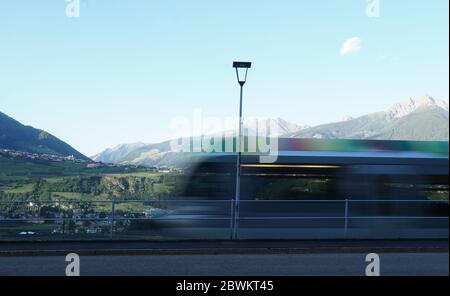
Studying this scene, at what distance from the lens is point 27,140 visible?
75188 millimetres

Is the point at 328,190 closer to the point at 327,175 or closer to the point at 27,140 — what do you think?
Result: the point at 327,175

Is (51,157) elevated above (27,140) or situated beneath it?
situated beneath

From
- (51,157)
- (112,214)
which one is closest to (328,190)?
(112,214)

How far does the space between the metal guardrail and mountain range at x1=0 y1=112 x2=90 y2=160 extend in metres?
54.5

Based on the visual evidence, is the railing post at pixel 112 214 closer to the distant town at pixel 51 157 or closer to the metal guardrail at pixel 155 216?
the metal guardrail at pixel 155 216

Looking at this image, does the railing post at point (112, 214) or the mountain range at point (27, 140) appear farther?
the mountain range at point (27, 140)

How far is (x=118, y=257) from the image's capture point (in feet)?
31.0

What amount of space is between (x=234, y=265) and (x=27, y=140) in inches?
2928

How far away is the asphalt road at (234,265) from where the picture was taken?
26.3 ft

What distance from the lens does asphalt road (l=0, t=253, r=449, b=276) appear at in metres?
8.02

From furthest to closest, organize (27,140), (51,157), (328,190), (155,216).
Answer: (27,140) < (51,157) < (328,190) < (155,216)

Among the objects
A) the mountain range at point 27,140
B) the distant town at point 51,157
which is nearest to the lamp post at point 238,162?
the distant town at point 51,157

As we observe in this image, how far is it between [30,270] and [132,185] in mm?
23627

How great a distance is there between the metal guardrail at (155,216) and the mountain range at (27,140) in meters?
54.5
